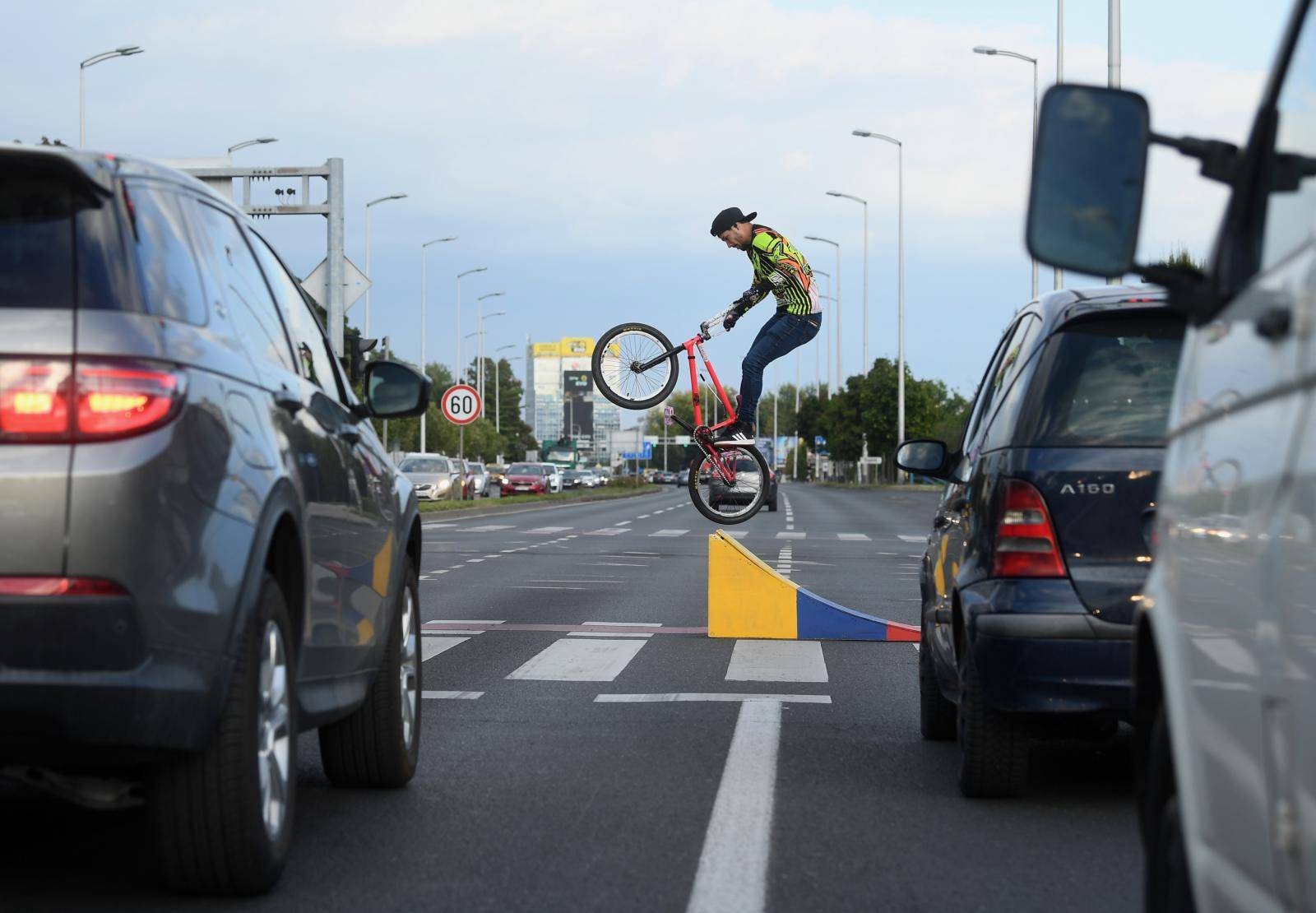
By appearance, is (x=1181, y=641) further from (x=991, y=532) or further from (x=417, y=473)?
(x=417, y=473)

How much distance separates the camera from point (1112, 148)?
10.1 feet

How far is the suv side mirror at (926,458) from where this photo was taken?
7.91 meters

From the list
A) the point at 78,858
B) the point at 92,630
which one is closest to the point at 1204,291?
the point at 92,630

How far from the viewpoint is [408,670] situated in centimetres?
653

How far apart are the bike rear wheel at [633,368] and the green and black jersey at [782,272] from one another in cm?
140

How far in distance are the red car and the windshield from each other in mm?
23082

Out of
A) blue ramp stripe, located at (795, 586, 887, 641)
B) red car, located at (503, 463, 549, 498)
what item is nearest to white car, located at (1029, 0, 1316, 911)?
blue ramp stripe, located at (795, 586, 887, 641)

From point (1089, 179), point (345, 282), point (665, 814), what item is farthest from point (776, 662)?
point (345, 282)

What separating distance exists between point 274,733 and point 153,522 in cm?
94

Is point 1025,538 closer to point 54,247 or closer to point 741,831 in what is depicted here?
point 741,831

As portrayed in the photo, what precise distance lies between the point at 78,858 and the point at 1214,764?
3463mm

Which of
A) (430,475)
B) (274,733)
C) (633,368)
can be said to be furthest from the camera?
(430,475)

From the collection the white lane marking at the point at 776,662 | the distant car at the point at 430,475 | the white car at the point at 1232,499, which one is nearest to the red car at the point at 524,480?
the distant car at the point at 430,475

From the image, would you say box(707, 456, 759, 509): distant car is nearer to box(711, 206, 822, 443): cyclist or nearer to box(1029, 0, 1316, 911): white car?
box(711, 206, 822, 443): cyclist
